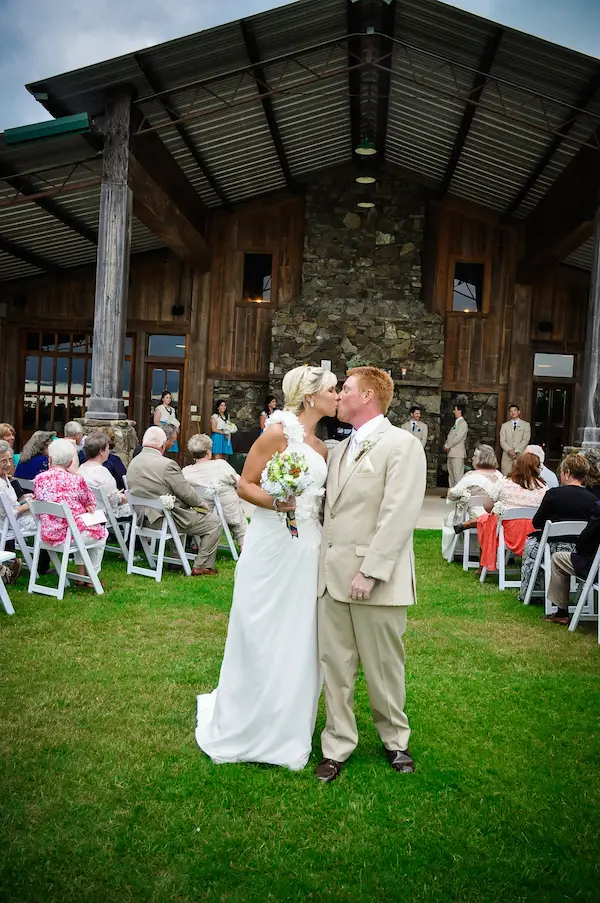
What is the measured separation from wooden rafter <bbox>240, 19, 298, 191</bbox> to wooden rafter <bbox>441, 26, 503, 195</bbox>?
2.77m

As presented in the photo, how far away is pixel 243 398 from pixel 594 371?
7.79 m

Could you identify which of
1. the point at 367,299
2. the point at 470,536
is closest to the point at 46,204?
the point at 367,299

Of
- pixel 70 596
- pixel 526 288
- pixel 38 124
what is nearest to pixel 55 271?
pixel 38 124

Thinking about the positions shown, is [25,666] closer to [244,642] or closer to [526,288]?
[244,642]

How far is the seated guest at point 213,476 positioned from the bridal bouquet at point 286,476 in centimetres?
417

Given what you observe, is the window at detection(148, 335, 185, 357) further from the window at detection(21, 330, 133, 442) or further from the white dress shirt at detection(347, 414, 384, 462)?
the white dress shirt at detection(347, 414, 384, 462)

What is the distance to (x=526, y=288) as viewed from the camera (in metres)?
16.3

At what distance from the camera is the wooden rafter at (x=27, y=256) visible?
1410 cm

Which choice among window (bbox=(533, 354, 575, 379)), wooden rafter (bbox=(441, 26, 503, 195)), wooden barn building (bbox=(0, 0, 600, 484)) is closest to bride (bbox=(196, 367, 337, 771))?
wooden rafter (bbox=(441, 26, 503, 195))

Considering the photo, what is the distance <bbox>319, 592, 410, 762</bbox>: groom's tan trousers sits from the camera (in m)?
3.08

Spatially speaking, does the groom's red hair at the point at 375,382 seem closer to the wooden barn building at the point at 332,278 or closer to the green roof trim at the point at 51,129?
the green roof trim at the point at 51,129

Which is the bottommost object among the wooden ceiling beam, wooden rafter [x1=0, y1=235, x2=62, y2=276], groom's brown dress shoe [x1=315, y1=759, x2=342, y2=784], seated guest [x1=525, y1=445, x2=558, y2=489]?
groom's brown dress shoe [x1=315, y1=759, x2=342, y2=784]

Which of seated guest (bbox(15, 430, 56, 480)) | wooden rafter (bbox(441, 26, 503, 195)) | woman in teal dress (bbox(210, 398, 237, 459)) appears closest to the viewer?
seated guest (bbox(15, 430, 56, 480))

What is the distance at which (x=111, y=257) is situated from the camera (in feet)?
33.0
